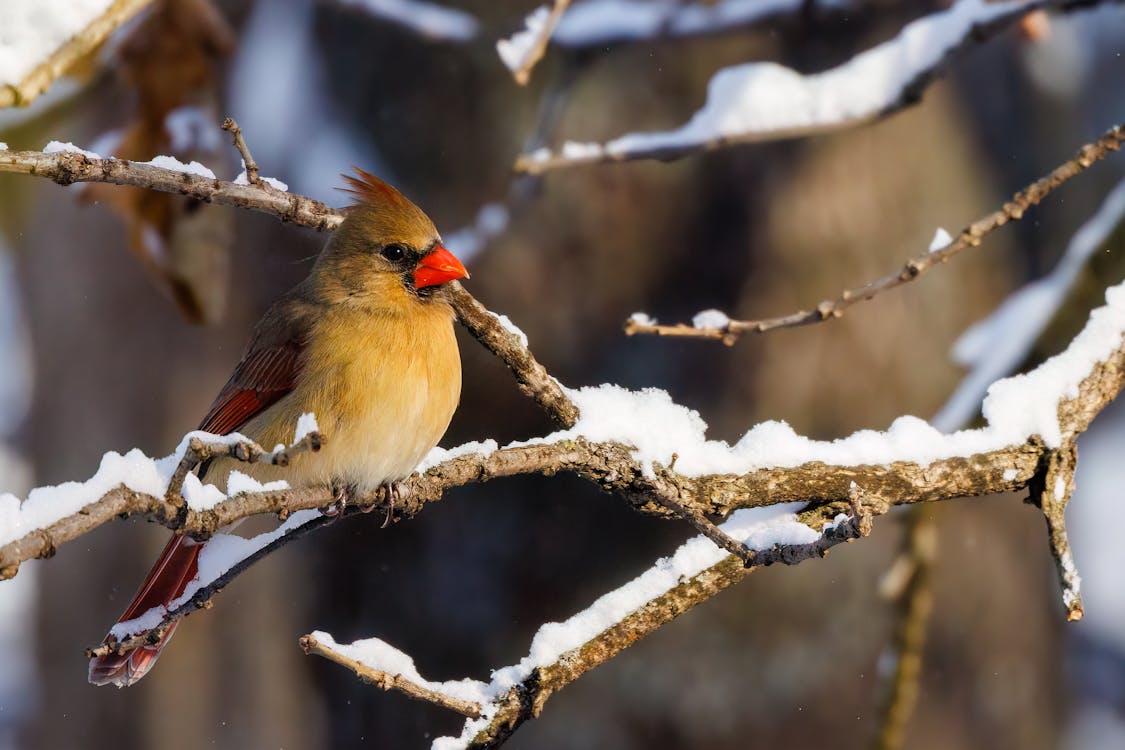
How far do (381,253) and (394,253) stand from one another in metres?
0.03

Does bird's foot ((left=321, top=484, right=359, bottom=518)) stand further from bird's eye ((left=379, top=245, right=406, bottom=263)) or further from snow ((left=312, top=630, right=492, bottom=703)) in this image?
bird's eye ((left=379, top=245, right=406, bottom=263))

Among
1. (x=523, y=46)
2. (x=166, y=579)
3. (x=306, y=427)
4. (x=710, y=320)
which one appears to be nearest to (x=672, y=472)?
(x=710, y=320)

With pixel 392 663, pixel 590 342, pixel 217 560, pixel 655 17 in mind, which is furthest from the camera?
pixel 655 17

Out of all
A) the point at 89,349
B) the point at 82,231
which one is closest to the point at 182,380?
the point at 89,349

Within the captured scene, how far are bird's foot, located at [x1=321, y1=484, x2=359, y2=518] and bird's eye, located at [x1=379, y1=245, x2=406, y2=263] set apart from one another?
644 millimetres

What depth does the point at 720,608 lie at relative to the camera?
179 inches

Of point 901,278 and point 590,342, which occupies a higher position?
point 590,342

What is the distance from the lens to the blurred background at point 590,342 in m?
4.48

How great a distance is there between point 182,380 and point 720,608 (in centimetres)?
271

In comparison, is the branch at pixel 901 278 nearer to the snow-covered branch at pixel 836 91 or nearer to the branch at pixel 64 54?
the snow-covered branch at pixel 836 91

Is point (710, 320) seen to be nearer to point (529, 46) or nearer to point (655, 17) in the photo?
point (529, 46)

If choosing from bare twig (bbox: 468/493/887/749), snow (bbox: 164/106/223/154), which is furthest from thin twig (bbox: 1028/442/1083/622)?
snow (bbox: 164/106/223/154)

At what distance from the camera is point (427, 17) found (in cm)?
Answer: 491

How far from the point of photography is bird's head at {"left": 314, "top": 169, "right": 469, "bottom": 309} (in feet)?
9.65
